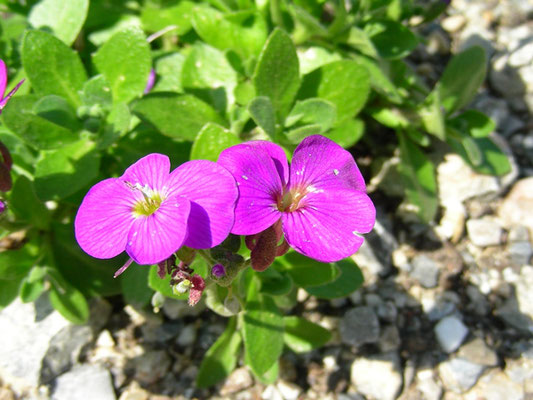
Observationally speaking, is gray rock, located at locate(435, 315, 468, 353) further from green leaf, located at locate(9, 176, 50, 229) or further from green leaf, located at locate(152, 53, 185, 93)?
green leaf, located at locate(9, 176, 50, 229)

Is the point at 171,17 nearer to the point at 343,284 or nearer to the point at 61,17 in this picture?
the point at 61,17

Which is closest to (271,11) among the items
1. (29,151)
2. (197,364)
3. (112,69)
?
(112,69)

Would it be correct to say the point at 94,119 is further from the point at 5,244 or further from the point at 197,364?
the point at 197,364

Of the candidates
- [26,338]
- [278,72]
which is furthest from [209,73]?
[26,338]

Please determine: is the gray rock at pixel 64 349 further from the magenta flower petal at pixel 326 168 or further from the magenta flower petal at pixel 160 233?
the magenta flower petal at pixel 326 168

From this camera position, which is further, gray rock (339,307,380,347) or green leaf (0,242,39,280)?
gray rock (339,307,380,347)

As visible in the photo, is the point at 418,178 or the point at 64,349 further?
the point at 418,178

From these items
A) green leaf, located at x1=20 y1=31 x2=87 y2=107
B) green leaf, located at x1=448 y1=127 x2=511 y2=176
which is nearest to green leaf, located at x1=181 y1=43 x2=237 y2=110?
green leaf, located at x1=20 y1=31 x2=87 y2=107
